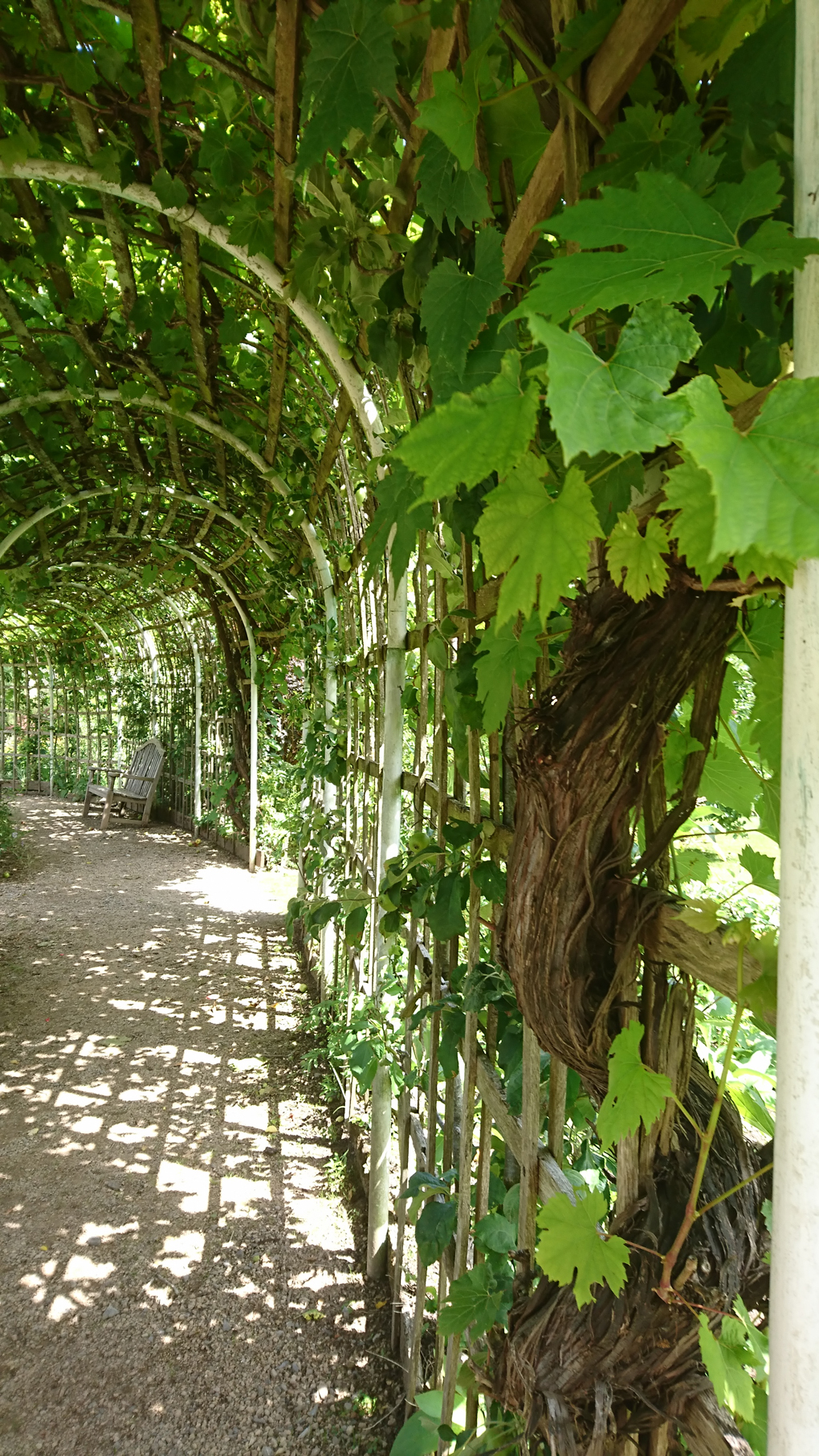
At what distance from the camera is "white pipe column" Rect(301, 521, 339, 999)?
12.2ft

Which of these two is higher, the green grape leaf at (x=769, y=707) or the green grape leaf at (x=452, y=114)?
the green grape leaf at (x=452, y=114)

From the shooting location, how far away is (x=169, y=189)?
2137mm

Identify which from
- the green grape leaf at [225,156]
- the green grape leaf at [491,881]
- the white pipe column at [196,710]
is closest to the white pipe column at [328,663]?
the green grape leaf at [225,156]

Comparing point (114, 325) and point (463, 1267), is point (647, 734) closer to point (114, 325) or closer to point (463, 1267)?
point (463, 1267)

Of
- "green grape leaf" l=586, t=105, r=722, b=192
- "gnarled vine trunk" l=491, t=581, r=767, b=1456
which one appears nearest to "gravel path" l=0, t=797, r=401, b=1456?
"gnarled vine trunk" l=491, t=581, r=767, b=1456

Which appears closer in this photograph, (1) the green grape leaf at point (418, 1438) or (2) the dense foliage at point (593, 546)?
(2) the dense foliage at point (593, 546)

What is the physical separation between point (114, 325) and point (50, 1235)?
3.38 meters

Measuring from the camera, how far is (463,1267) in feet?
4.38

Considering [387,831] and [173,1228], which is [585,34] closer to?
[387,831]

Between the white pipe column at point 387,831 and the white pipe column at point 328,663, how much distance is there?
50.5 inches

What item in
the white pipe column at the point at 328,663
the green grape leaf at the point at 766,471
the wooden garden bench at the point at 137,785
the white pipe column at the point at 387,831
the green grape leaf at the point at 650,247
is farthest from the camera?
the wooden garden bench at the point at 137,785

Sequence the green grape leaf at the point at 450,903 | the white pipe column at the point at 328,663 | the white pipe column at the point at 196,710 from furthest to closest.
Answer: the white pipe column at the point at 196,710
the white pipe column at the point at 328,663
the green grape leaf at the point at 450,903

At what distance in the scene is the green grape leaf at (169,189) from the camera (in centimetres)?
211

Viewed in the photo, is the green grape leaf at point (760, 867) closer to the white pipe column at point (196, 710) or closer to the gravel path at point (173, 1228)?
the gravel path at point (173, 1228)
